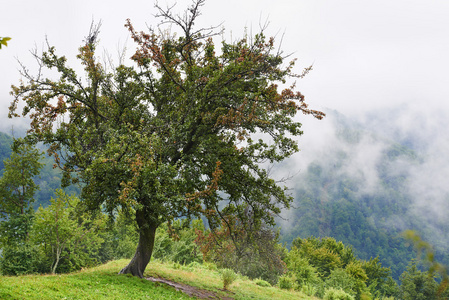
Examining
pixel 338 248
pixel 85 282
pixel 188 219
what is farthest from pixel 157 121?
pixel 338 248

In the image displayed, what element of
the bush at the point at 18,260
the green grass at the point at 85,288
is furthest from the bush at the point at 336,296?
the bush at the point at 18,260

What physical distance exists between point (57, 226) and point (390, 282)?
8758cm

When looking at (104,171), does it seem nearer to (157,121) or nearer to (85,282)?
(157,121)

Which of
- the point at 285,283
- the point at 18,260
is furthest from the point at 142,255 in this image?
the point at 18,260

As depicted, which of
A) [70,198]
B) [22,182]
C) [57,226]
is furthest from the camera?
[22,182]

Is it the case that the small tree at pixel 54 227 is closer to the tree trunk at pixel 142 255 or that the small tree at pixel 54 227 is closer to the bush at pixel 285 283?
the tree trunk at pixel 142 255

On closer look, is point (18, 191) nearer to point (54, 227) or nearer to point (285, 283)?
point (54, 227)

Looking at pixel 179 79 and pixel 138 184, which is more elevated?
pixel 179 79

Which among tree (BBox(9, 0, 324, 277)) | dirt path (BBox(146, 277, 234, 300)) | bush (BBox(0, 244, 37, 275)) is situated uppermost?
tree (BBox(9, 0, 324, 277))

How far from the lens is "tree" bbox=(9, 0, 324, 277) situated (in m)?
12.8

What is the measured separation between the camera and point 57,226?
31172mm

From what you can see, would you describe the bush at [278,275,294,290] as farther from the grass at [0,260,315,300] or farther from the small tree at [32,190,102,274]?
the small tree at [32,190,102,274]

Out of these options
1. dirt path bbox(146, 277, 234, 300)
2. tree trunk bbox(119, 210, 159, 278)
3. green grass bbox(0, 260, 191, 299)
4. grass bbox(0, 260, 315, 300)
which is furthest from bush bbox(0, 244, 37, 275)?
green grass bbox(0, 260, 191, 299)

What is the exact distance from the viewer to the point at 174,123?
14.7m
